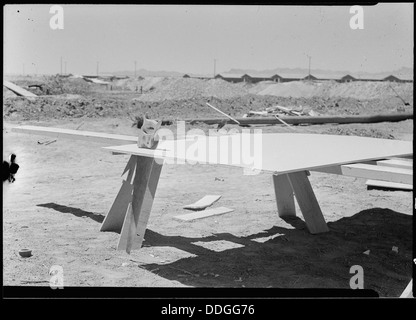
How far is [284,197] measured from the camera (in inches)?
193

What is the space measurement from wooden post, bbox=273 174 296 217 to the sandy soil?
3.8 inches

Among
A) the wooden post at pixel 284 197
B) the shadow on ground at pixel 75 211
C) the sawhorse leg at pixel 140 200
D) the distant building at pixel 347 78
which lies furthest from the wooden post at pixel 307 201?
the distant building at pixel 347 78

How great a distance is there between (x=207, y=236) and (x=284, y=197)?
100cm

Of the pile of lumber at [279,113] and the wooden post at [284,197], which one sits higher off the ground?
the pile of lumber at [279,113]

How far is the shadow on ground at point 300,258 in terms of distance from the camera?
11.0 feet

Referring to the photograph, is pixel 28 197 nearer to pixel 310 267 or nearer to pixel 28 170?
pixel 28 170

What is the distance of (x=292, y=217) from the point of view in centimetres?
493

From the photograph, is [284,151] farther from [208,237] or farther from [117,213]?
[117,213]

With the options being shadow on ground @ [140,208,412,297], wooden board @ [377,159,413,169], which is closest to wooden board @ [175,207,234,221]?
shadow on ground @ [140,208,412,297]

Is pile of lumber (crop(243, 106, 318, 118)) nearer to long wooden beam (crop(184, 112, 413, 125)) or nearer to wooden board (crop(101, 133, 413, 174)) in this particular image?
long wooden beam (crop(184, 112, 413, 125))

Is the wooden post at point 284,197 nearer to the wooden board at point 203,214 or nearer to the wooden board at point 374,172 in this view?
the wooden board at point 203,214

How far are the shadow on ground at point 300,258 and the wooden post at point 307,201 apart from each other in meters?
0.09

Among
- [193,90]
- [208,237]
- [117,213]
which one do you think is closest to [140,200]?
[117,213]
